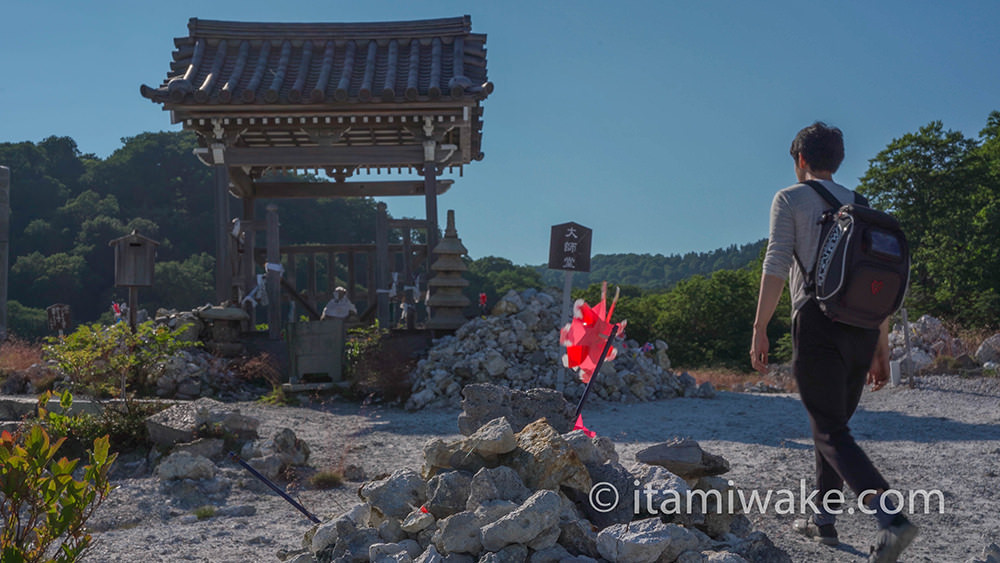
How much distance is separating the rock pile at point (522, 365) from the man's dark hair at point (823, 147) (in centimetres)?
575

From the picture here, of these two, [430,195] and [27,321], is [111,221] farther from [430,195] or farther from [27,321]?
[430,195]

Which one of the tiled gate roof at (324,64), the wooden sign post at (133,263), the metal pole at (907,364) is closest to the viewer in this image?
the wooden sign post at (133,263)

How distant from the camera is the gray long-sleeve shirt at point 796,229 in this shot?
3057 millimetres

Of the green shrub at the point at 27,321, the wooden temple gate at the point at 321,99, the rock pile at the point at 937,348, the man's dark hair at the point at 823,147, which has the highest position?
the wooden temple gate at the point at 321,99

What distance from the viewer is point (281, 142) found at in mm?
14047

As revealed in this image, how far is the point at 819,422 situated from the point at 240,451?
4326 millimetres

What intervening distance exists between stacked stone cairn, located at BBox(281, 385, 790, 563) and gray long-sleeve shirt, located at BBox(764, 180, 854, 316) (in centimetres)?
97

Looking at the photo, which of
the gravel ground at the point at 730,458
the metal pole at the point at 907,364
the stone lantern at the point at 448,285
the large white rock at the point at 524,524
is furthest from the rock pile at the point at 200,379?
the metal pole at the point at 907,364

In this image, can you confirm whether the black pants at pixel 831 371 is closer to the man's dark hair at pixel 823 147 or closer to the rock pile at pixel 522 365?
the man's dark hair at pixel 823 147

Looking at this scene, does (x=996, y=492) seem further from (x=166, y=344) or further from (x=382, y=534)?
(x=166, y=344)

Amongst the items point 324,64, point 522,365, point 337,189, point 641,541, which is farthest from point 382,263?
point 641,541

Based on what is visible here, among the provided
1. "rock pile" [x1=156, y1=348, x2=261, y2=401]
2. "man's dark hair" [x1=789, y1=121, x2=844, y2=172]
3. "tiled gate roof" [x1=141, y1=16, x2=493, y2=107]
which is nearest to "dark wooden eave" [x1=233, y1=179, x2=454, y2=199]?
"tiled gate roof" [x1=141, y1=16, x2=493, y2=107]

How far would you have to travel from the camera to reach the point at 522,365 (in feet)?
32.1

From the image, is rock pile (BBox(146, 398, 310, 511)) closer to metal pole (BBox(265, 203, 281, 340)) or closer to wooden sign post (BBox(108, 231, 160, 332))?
wooden sign post (BBox(108, 231, 160, 332))
